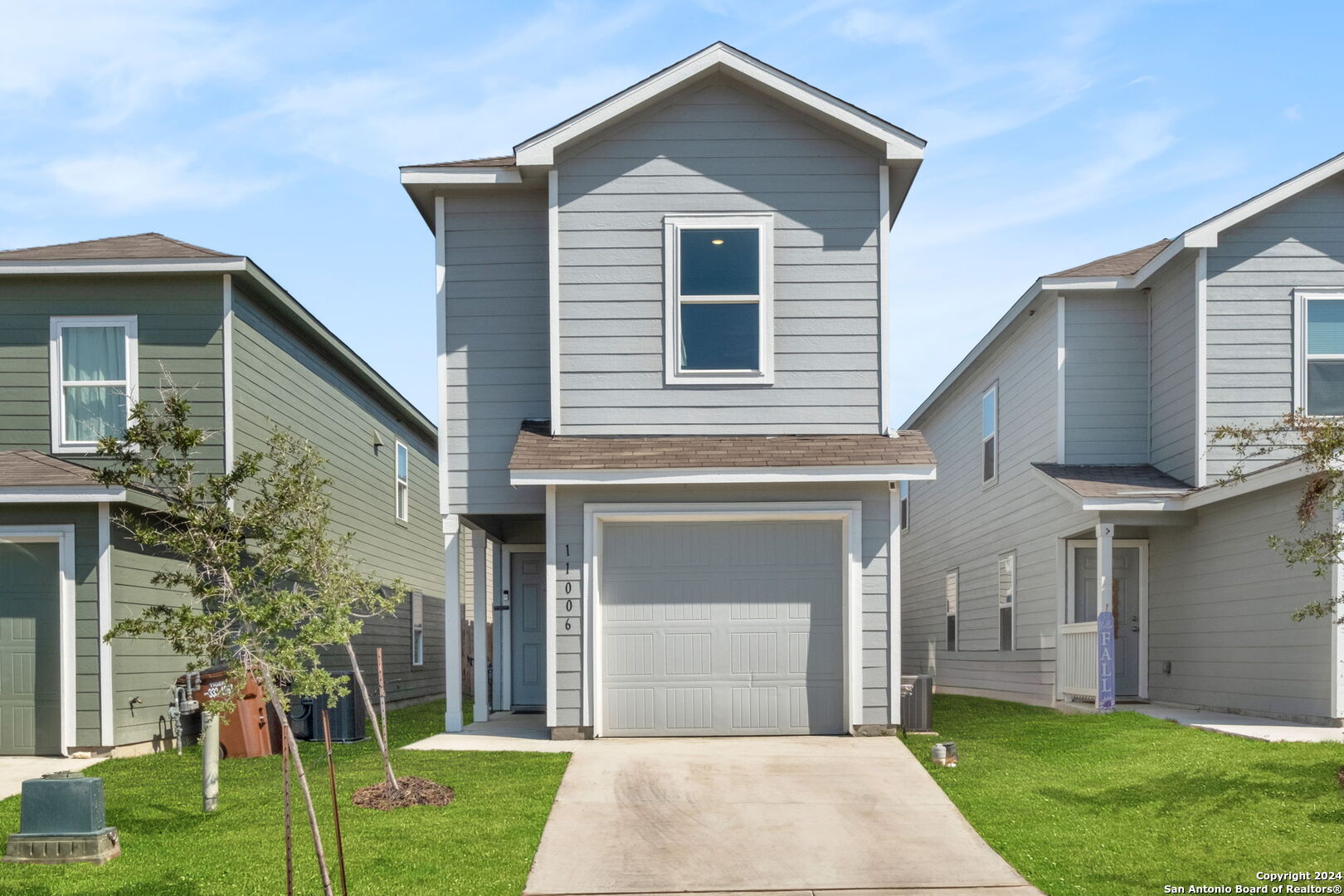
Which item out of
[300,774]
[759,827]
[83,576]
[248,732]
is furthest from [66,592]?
[759,827]

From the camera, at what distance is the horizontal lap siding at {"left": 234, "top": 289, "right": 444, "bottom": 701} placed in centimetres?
1564

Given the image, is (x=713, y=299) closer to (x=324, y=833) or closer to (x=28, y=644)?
(x=324, y=833)

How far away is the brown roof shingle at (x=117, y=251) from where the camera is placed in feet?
47.9

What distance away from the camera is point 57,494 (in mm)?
12742

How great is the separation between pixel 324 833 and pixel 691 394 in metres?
6.08

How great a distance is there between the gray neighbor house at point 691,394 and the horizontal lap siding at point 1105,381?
4408 mm

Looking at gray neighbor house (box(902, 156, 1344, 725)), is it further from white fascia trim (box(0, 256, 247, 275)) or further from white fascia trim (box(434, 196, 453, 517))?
white fascia trim (box(0, 256, 247, 275))

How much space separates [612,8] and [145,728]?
365 inches

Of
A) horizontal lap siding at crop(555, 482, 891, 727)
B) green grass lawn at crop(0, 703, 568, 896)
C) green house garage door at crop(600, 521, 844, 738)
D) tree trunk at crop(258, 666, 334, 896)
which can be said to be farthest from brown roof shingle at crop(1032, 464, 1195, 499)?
tree trunk at crop(258, 666, 334, 896)

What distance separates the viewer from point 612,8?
1280 centimetres

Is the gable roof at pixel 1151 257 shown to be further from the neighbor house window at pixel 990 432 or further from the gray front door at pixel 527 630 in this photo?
the gray front door at pixel 527 630

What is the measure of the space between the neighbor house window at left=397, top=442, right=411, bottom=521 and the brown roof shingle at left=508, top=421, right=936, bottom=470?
33.8 ft

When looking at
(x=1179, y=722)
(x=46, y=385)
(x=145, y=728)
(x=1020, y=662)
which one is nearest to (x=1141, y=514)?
(x=1179, y=722)

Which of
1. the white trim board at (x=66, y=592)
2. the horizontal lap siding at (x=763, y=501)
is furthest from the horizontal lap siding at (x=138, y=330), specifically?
the horizontal lap siding at (x=763, y=501)
